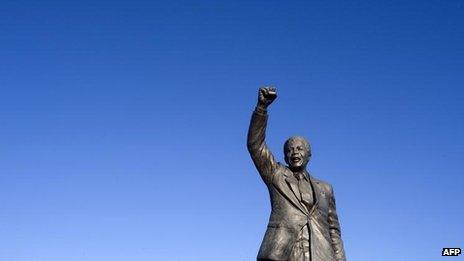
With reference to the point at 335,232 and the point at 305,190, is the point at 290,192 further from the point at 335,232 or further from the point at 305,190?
the point at 335,232

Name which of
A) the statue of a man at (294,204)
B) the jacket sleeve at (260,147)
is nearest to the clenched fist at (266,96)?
the statue of a man at (294,204)

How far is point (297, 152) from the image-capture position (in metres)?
11.6

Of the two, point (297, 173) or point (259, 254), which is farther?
point (297, 173)

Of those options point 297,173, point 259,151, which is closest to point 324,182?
point 297,173

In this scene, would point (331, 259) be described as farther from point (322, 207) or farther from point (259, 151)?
point (259, 151)

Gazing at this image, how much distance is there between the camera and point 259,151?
1127 centimetres

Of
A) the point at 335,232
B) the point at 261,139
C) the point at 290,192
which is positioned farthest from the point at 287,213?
the point at 261,139

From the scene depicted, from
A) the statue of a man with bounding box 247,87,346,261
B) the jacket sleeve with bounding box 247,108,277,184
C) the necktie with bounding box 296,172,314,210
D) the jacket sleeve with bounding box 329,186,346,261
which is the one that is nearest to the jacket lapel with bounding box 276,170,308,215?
the statue of a man with bounding box 247,87,346,261

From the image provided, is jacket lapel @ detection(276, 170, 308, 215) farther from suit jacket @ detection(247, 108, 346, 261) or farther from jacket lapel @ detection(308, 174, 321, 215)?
jacket lapel @ detection(308, 174, 321, 215)

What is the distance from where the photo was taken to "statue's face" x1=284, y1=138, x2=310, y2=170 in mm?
11586

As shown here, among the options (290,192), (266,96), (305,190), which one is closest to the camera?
(266,96)

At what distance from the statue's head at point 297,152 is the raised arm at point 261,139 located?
0.34m

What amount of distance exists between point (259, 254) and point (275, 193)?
3.51 feet

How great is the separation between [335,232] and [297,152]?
1514 mm
